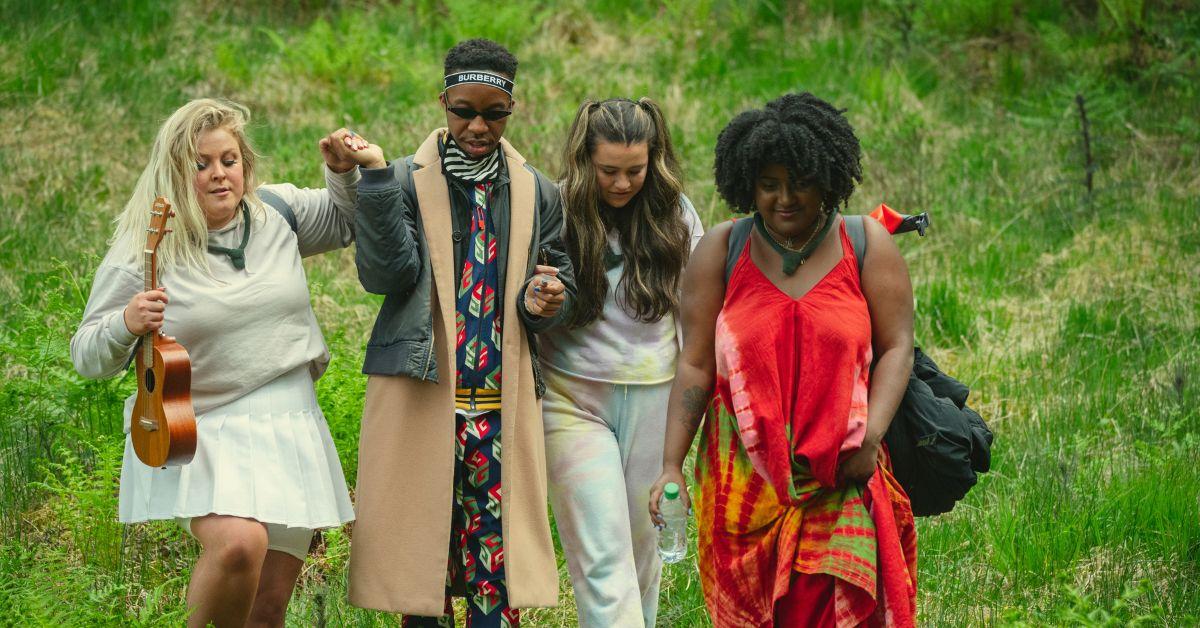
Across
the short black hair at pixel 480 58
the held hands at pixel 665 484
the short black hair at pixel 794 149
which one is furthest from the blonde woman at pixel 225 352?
the short black hair at pixel 794 149

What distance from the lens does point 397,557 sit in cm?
394

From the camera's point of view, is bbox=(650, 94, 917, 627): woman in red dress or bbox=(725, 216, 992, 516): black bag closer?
bbox=(650, 94, 917, 627): woman in red dress

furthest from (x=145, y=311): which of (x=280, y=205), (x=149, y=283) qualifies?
(x=280, y=205)

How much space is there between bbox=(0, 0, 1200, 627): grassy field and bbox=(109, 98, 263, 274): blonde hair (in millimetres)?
371

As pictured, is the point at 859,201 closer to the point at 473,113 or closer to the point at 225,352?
the point at 473,113

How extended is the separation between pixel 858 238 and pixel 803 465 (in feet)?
2.18

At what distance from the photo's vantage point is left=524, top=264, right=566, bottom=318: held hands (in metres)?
3.83

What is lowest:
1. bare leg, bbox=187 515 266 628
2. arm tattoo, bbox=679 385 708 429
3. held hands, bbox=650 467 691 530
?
bare leg, bbox=187 515 266 628

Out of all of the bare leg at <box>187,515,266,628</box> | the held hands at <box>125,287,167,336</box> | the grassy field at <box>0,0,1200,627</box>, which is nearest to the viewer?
the held hands at <box>125,287,167,336</box>

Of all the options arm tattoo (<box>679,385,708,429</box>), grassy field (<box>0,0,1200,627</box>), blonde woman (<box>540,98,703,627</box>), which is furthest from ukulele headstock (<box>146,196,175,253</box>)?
arm tattoo (<box>679,385,708,429</box>)

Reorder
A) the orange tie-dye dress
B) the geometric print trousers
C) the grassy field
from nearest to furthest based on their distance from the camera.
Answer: the orange tie-dye dress → the geometric print trousers → the grassy field

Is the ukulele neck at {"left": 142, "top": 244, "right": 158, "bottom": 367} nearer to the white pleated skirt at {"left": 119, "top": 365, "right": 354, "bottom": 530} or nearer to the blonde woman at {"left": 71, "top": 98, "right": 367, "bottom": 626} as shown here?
the blonde woman at {"left": 71, "top": 98, "right": 367, "bottom": 626}

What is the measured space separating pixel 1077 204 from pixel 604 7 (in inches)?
211

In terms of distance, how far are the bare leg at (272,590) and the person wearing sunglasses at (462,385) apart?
0.22m
